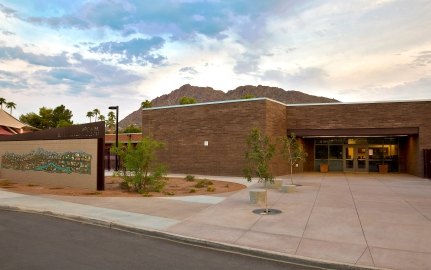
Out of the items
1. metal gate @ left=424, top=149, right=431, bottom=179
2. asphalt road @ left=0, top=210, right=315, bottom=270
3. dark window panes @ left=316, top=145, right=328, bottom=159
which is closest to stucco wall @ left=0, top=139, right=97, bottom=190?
asphalt road @ left=0, top=210, right=315, bottom=270

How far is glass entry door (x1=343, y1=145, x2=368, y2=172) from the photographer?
33.5m

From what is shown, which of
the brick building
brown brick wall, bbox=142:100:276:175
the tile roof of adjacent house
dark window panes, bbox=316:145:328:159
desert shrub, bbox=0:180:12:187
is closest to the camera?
desert shrub, bbox=0:180:12:187

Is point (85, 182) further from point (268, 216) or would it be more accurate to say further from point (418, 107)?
point (418, 107)

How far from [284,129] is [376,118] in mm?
6822

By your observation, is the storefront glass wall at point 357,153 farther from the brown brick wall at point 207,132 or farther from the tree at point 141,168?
the tree at point 141,168

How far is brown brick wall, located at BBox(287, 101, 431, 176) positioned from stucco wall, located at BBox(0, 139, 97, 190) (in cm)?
1641

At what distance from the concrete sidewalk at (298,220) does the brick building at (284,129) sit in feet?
33.6

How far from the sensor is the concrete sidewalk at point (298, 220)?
26.9 feet

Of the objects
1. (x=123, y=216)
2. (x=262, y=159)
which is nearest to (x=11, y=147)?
(x=123, y=216)

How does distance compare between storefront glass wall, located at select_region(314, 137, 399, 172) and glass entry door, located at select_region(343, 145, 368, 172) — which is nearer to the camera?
storefront glass wall, located at select_region(314, 137, 399, 172)

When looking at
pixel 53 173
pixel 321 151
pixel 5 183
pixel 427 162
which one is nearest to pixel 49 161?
pixel 53 173

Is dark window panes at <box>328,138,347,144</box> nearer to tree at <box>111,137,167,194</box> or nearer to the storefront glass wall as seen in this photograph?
the storefront glass wall

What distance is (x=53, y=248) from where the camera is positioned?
8305 mm

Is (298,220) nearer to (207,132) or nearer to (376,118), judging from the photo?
(207,132)
